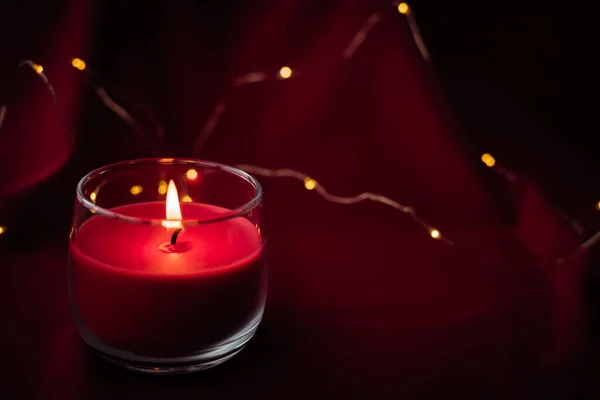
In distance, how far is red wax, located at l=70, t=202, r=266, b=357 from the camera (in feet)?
2.09

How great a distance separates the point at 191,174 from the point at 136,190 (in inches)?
2.5

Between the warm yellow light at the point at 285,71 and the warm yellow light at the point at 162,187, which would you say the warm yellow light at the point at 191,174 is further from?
the warm yellow light at the point at 285,71

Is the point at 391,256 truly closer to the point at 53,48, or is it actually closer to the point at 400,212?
the point at 400,212

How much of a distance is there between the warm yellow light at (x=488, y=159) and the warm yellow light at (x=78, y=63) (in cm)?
55

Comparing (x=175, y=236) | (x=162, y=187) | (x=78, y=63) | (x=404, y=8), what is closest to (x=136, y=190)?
(x=162, y=187)

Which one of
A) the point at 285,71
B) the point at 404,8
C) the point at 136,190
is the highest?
the point at 404,8

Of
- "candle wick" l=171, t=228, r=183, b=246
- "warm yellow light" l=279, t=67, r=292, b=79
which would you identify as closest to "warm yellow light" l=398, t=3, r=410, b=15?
"warm yellow light" l=279, t=67, r=292, b=79

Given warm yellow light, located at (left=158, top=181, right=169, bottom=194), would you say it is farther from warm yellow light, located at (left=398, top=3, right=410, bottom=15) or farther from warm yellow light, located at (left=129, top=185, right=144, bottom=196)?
warm yellow light, located at (left=398, top=3, right=410, bottom=15)

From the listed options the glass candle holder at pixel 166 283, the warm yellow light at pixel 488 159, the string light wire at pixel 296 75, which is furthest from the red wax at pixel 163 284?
the warm yellow light at pixel 488 159

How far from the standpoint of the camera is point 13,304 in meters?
0.79

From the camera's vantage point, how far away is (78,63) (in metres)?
0.95

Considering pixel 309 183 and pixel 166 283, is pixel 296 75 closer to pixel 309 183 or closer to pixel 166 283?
pixel 309 183

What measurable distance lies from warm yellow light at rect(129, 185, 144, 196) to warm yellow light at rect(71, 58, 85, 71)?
0.25m

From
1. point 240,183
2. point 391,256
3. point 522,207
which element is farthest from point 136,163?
point 522,207
